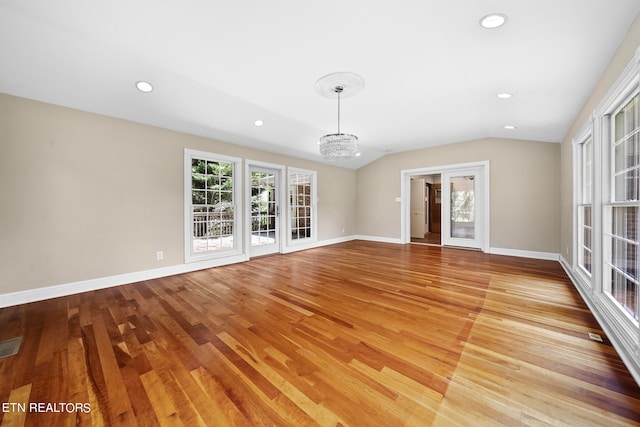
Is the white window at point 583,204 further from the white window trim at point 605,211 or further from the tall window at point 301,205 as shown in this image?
the tall window at point 301,205

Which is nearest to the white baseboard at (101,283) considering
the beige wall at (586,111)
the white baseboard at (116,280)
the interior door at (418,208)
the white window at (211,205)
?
the white baseboard at (116,280)

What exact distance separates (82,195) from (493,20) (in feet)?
15.9

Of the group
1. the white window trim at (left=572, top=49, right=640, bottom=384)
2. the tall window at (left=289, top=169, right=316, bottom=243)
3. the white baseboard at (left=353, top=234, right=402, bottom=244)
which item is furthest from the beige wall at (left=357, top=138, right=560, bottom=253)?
the tall window at (left=289, top=169, right=316, bottom=243)

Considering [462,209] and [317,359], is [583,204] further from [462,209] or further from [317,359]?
[317,359]

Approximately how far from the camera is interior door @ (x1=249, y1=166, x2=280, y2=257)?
5.41 meters

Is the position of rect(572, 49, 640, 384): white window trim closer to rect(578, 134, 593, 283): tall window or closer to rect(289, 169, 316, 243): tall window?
rect(578, 134, 593, 283): tall window

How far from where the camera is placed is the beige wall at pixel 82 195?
9.36 ft

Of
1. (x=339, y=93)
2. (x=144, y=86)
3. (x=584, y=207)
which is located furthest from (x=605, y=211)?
(x=144, y=86)

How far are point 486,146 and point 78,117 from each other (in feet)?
23.9

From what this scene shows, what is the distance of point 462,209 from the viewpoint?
6191mm

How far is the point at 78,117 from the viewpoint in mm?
3242

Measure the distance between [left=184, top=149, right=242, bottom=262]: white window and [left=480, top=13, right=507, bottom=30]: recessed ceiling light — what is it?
4158 mm

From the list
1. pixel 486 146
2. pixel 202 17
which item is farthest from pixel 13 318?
pixel 486 146

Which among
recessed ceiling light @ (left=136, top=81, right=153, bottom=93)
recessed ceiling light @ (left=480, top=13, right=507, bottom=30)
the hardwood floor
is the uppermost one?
recessed ceiling light @ (left=136, top=81, right=153, bottom=93)
